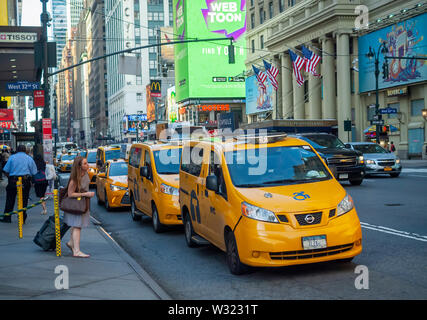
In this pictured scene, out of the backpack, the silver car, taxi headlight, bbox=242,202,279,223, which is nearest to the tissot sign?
the backpack

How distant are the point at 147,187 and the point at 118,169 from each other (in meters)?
5.26

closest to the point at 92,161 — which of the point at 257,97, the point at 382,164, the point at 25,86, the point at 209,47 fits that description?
the point at 25,86

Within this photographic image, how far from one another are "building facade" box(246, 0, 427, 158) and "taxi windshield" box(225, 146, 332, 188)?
119ft

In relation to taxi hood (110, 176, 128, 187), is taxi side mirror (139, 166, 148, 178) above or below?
above

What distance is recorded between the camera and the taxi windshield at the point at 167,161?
12.9 m

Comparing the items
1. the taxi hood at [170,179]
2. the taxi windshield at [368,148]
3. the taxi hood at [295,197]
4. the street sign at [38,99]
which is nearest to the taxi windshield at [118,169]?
the street sign at [38,99]

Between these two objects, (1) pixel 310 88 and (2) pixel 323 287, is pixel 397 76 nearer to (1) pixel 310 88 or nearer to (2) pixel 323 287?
(1) pixel 310 88

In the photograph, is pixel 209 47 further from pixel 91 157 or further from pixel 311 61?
pixel 91 157

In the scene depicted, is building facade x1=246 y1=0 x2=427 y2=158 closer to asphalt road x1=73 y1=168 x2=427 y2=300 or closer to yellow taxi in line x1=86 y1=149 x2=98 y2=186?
yellow taxi in line x1=86 y1=149 x2=98 y2=186

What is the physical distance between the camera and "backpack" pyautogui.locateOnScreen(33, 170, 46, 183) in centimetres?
1666

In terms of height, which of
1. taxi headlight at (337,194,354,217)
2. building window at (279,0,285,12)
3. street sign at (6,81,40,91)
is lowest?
taxi headlight at (337,194,354,217)

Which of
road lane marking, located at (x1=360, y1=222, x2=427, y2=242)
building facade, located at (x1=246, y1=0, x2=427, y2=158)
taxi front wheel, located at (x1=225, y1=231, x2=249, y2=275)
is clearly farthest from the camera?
building facade, located at (x1=246, y1=0, x2=427, y2=158)
